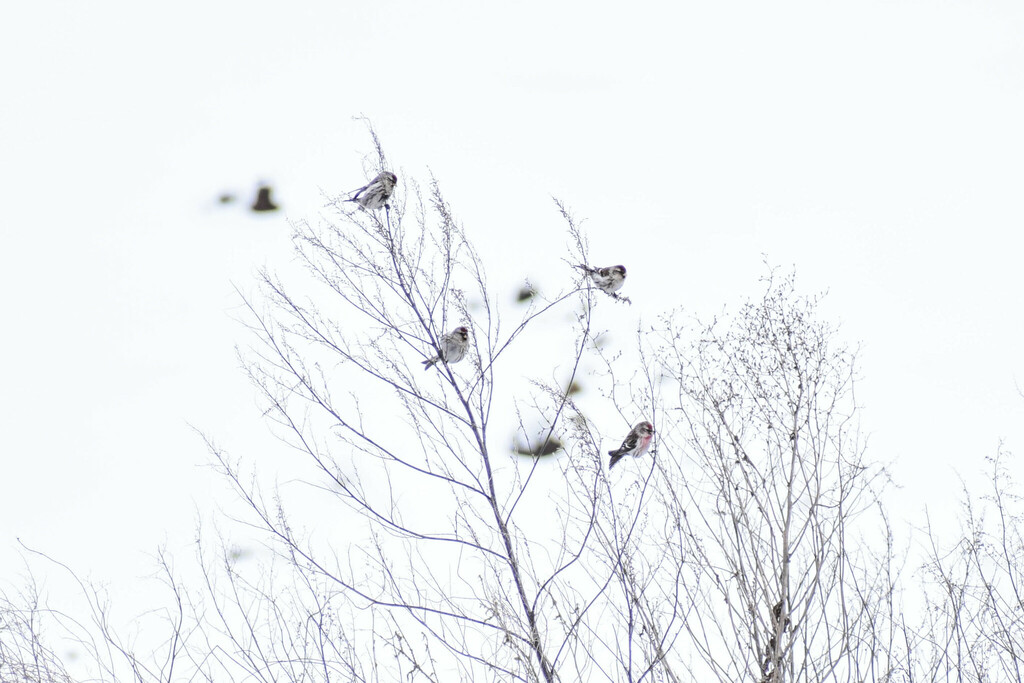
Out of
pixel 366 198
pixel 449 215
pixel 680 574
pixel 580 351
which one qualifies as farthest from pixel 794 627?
pixel 366 198

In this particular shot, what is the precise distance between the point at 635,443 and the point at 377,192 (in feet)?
8.42

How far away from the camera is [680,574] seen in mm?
5473

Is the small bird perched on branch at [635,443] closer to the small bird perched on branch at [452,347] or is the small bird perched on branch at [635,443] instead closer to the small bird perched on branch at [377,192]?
the small bird perched on branch at [452,347]

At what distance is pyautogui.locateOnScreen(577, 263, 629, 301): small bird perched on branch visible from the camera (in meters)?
6.07

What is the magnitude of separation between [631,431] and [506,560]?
55.1 inches

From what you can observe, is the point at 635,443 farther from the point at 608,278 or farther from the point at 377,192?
the point at 377,192

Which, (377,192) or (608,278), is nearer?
(377,192)

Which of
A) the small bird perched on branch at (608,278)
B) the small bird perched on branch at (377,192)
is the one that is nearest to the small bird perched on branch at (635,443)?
the small bird perched on branch at (608,278)

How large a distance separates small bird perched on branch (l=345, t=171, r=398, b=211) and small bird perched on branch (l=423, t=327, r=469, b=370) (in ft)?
3.28

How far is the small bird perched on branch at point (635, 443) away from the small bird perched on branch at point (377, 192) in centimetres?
234

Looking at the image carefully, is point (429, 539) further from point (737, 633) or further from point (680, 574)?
point (737, 633)

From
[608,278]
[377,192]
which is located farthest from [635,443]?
[377,192]

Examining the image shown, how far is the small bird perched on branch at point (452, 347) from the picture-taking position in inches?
244

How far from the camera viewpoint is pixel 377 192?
6.38 meters
